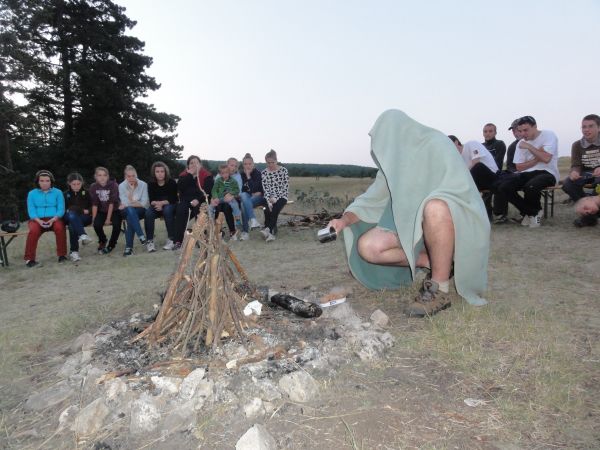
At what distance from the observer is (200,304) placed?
2629 millimetres

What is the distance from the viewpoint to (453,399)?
2104mm

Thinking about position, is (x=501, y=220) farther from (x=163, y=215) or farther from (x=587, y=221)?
(x=163, y=215)

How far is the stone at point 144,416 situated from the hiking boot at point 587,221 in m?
6.43

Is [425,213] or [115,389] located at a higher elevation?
[425,213]

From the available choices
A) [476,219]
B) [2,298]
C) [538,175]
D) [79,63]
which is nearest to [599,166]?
[538,175]

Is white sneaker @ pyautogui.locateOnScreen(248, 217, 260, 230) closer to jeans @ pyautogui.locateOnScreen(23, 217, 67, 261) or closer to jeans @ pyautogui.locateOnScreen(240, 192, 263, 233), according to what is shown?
jeans @ pyautogui.locateOnScreen(240, 192, 263, 233)

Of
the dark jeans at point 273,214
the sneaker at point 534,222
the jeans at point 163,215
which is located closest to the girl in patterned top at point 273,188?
the dark jeans at point 273,214

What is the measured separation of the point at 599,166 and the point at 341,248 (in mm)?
4006

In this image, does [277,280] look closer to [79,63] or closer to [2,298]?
[2,298]

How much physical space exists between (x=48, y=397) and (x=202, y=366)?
81 centimetres

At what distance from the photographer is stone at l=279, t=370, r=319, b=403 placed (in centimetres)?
212

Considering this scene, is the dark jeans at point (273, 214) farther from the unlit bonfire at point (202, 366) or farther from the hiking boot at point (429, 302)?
the hiking boot at point (429, 302)

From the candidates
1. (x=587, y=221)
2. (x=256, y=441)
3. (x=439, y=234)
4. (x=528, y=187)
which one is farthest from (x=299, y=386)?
(x=587, y=221)

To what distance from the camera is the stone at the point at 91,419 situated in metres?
1.98
